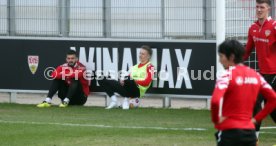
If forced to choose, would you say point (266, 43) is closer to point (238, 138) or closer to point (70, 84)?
point (238, 138)

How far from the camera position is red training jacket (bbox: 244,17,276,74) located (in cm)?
1093

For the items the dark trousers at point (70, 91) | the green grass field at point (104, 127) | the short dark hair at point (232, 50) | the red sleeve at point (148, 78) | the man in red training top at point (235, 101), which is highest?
the short dark hair at point (232, 50)

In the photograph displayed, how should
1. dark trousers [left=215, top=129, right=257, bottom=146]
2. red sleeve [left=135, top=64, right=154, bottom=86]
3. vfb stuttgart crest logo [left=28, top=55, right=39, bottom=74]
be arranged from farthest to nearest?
1. vfb stuttgart crest logo [left=28, top=55, right=39, bottom=74]
2. red sleeve [left=135, top=64, right=154, bottom=86]
3. dark trousers [left=215, top=129, right=257, bottom=146]

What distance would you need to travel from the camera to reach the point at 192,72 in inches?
651

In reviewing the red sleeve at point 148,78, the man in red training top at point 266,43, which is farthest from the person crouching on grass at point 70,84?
the man in red training top at point 266,43

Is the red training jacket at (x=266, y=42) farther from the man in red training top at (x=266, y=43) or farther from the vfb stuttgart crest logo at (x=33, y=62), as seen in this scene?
the vfb stuttgart crest logo at (x=33, y=62)

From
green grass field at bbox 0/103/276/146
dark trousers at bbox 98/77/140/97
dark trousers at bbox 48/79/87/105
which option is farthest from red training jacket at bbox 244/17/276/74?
dark trousers at bbox 48/79/87/105

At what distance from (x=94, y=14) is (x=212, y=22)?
8.35 ft

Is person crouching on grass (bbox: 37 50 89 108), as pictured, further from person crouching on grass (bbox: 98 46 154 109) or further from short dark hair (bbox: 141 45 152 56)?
short dark hair (bbox: 141 45 152 56)

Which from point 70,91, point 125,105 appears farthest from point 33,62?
point 125,105

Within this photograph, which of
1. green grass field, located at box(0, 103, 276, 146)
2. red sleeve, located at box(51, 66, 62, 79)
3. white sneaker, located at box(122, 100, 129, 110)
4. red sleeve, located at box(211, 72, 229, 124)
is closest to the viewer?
red sleeve, located at box(211, 72, 229, 124)

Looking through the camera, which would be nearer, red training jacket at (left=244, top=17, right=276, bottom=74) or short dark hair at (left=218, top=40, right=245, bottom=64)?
short dark hair at (left=218, top=40, right=245, bottom=64)

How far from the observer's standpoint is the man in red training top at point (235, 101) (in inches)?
282

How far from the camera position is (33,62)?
695 inches
